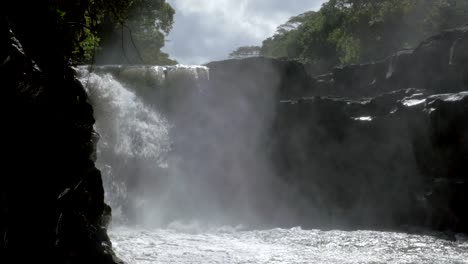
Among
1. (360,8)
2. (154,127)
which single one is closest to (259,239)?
(154,127)

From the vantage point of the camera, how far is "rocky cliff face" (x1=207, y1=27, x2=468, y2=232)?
16141mm

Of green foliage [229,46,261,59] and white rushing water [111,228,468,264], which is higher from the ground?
green foliage [229,46,261,59]

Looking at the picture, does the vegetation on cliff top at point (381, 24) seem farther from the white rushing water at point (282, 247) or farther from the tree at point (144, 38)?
the white rushing water at point (282, 247)

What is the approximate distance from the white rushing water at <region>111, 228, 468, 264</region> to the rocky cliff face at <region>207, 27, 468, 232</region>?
2.38m

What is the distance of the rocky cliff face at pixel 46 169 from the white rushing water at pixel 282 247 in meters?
3.28

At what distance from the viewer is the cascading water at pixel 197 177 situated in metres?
13.4

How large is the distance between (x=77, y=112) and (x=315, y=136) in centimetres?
1396

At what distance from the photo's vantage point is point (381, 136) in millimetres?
18797

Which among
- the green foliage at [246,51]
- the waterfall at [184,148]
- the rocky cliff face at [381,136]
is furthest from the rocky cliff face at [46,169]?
the green foliage at [246,51]

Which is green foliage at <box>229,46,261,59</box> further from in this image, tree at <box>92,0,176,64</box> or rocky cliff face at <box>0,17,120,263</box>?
rocky cliff face at <box>0,17,120,263</box>

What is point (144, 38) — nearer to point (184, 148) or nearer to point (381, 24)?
point (381, 24)

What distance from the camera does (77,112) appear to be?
777 cm

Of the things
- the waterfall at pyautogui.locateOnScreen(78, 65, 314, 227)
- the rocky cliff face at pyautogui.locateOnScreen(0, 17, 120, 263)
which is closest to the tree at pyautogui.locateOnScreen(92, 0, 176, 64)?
the waterfall at pyautogui.locateOnScreen(78, 65, 314, 227)

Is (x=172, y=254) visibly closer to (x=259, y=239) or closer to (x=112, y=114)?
(x=259, y=239)
